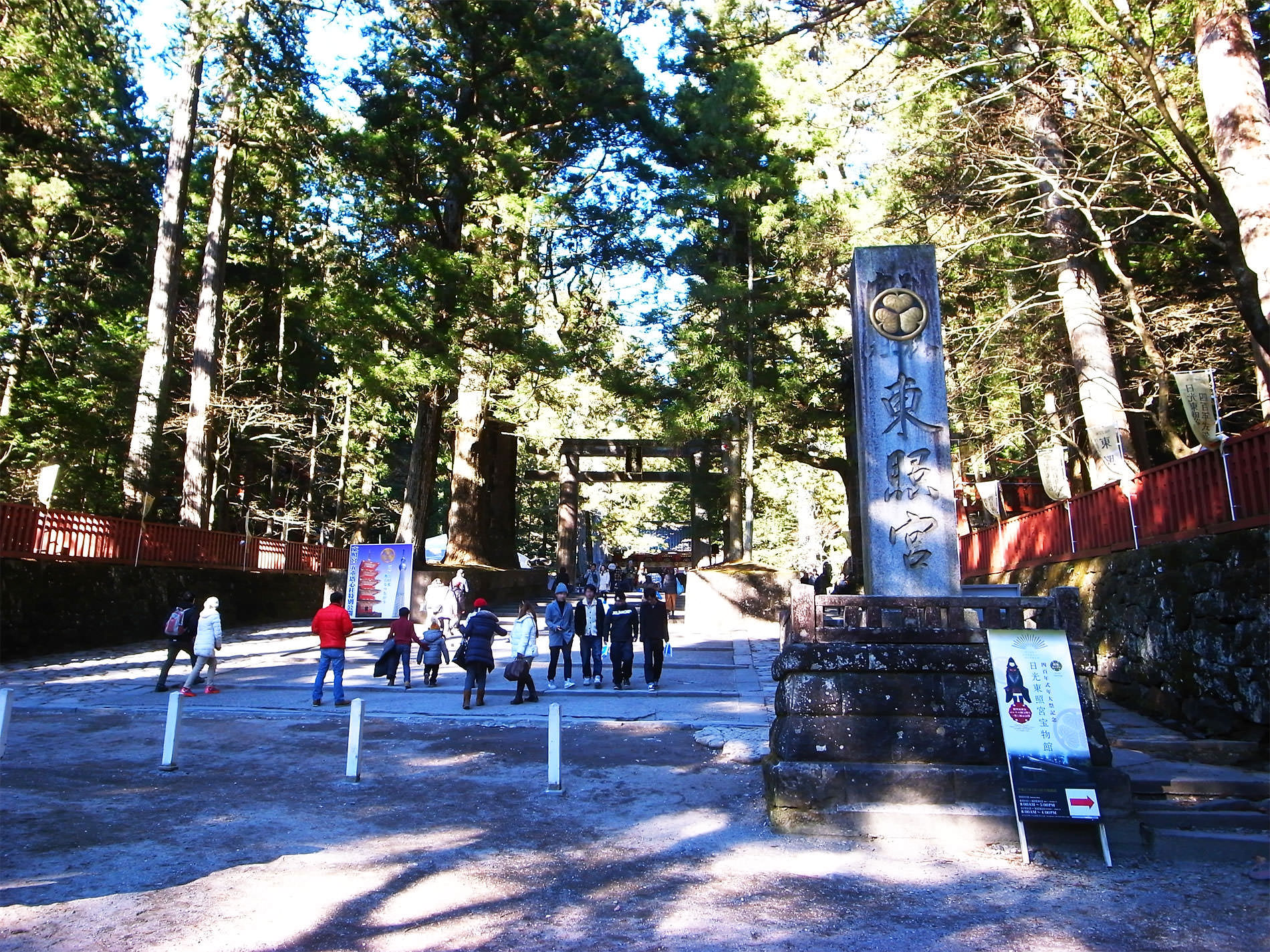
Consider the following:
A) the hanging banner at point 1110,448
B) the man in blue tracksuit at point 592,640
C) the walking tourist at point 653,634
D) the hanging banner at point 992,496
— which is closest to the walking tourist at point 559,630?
the man in blue tracksuit at point 592,640

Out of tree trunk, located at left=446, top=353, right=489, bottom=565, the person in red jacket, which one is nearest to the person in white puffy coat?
the person in red jacket

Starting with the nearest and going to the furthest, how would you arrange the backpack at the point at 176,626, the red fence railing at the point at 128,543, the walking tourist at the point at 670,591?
1. the backpack at the point at 176,626
2. the red fence railing at the point at 128,543
3. the walking tourist at the point at 670,591

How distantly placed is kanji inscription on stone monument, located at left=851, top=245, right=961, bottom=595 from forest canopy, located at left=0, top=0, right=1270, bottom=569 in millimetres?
5947

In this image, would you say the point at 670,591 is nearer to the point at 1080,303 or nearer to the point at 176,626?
the point at 1080,303

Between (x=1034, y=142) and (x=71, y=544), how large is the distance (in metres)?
17.3

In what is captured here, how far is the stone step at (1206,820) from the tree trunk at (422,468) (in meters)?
18.5

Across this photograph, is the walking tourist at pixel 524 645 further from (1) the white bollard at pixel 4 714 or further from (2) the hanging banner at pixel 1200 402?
(2) the hanging banner at pixel 1200 402

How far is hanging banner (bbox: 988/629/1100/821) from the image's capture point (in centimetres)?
530

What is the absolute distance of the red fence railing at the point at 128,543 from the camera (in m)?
14.5

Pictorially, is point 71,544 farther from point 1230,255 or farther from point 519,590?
point 1230,255

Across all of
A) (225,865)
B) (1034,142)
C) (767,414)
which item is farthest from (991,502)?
(225,865)

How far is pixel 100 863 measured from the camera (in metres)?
5.05

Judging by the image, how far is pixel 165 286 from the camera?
63.9 feet

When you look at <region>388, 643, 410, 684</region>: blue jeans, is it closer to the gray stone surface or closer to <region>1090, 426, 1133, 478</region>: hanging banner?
the gray stone surface
